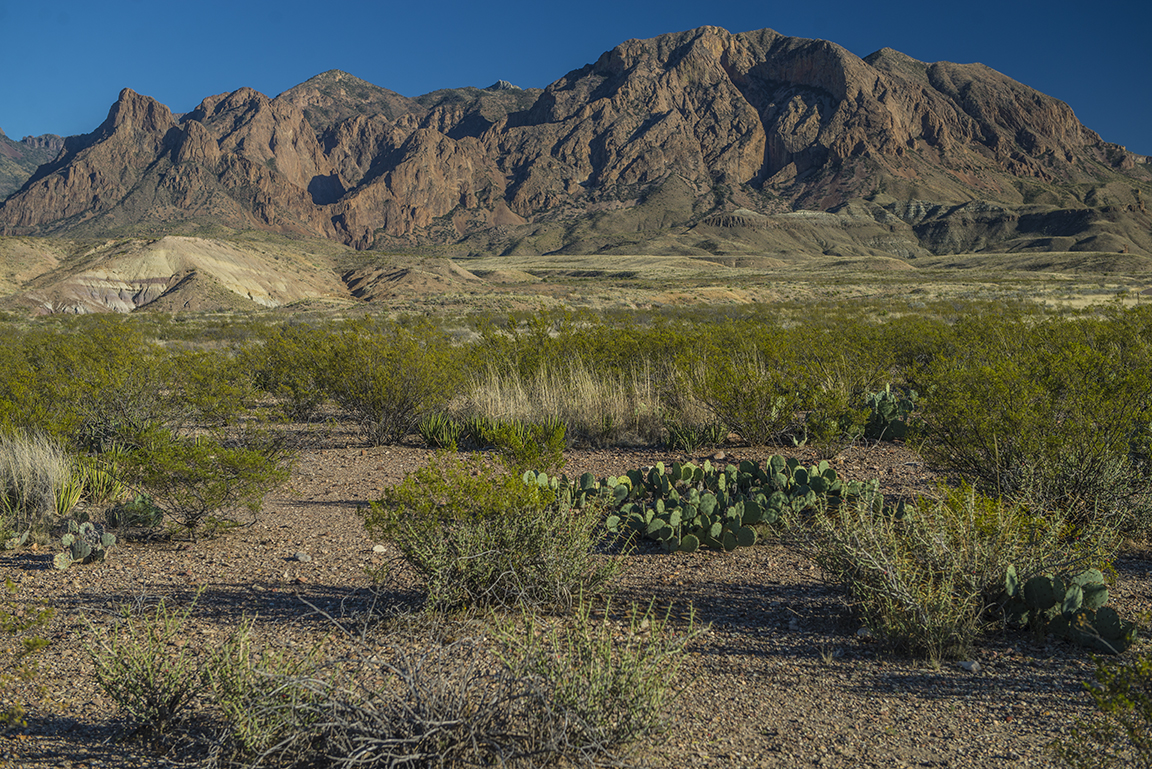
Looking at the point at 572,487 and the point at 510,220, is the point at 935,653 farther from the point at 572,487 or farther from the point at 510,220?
the point at 510,220

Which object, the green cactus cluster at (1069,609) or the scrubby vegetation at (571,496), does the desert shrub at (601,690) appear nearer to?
the scrubby vegetation at (571,496)

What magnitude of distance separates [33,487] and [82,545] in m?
1.44

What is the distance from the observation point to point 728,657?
3.67 m

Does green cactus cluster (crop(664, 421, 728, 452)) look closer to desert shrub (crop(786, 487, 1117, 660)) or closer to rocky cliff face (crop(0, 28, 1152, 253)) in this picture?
desert shrub (crop(786, 487, 1117, 660))

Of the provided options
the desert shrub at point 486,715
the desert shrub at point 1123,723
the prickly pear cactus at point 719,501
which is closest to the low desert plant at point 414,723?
the desert shrub at point 486,715

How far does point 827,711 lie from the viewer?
3.16 meters

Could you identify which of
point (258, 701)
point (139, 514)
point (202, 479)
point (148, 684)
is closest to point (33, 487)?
point (139, 514)

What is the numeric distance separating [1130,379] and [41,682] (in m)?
7.16

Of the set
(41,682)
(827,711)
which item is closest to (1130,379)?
(827,711)

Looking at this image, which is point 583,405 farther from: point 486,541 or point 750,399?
point 486,541

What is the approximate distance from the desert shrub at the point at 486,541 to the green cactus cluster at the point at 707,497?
0.50 metres

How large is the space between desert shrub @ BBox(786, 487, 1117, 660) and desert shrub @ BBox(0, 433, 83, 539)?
5980 millimetres

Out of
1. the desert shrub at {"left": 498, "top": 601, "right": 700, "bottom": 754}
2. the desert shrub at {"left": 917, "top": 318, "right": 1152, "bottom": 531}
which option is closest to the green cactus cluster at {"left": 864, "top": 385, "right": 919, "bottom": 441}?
the desert shrub at {"left": 917, "top": 318, "right": 1152, "bottom": 531}

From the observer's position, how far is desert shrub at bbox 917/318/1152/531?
4.97 metres
